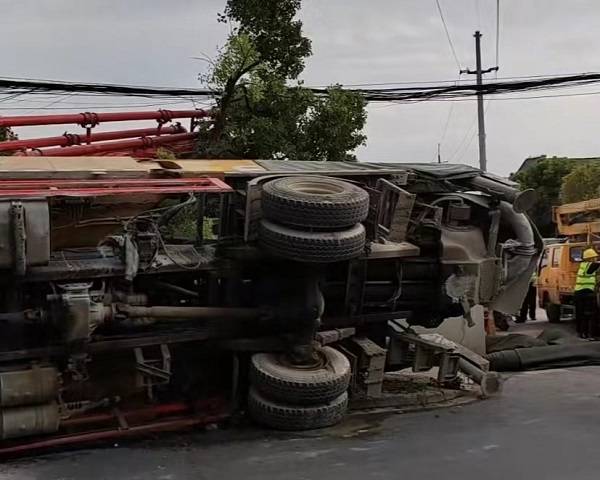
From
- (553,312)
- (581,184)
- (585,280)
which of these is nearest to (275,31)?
(585,280)

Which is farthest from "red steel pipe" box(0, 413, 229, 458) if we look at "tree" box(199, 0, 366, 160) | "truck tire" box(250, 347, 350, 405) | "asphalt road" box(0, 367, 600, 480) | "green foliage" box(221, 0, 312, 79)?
"green foliage" box(221, 0, 312, 79)

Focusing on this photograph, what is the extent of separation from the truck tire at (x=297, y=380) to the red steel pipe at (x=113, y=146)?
5570 mm

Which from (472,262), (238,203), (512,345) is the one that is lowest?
(512,345)

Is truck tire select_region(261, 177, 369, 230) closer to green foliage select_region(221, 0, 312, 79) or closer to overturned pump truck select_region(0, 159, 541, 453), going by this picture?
overturned pump truck select_region(0, 159, 541, 453)

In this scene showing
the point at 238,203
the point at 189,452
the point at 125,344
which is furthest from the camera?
the point at 238,203

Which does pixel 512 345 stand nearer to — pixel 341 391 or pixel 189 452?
pixel 341 391

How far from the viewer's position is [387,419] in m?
7.71

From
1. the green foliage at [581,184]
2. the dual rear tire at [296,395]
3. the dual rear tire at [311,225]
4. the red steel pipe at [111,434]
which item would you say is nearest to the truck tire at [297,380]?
the dual rear tire at [296,395]

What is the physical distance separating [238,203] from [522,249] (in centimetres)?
292

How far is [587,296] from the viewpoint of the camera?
52.5 ft

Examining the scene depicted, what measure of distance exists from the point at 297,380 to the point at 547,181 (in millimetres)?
36447

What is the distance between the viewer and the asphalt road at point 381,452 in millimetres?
5656

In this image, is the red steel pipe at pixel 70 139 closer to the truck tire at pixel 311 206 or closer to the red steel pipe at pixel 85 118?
the red steel pipe at pixel 85 118

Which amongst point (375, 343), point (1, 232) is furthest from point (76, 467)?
point (375, 343)
